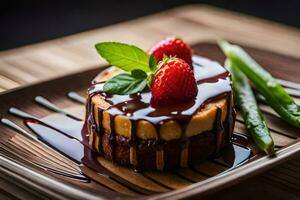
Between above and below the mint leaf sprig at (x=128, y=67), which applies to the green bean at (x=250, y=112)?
below

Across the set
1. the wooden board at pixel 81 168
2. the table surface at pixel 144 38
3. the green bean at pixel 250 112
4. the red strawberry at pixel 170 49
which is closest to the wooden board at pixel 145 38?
the table surface at pixel 144 38

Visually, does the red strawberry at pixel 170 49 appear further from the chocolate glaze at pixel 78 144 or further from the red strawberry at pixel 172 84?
the chocolate glaze at pixel 78 144

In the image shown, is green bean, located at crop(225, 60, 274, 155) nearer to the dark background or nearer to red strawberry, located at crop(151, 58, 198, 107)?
red strawberry, located at crop(151, 58, 198, 107)

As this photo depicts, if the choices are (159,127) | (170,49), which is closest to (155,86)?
(159,127)

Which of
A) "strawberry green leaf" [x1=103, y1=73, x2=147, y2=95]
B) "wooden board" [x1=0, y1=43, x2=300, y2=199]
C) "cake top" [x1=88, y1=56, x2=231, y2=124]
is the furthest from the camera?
"strawberry green leaf" [x1=103, y1=73, x2=147, y2=95]

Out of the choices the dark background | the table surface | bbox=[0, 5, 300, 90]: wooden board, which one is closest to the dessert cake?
the table surface

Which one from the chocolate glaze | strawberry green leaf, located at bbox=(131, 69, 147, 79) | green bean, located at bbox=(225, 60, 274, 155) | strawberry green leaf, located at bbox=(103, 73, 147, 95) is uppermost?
strawberry green leaf, located at bbox=(131, 69, 147, 79)
